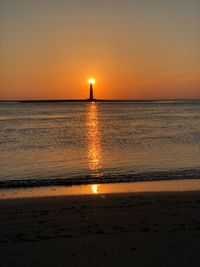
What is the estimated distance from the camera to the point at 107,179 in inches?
643

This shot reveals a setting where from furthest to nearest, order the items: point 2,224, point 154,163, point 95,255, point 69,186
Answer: point 154,163 < point 69,186 < point 2,224 < point 95,255

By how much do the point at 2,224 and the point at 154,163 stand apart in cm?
1305

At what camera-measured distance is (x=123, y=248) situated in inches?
283

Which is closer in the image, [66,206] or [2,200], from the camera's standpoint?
[66,206]

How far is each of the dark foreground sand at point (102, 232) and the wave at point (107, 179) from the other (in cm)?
370

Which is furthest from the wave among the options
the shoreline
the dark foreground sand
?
the dark foreground sand

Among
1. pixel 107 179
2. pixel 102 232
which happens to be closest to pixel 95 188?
pixel 107 179

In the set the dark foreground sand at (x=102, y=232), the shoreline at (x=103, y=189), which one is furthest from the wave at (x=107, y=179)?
the dark foreground sand at (x=102, y=232)

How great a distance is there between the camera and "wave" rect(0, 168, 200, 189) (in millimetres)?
15336

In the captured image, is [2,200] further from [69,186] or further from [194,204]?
[194,204]

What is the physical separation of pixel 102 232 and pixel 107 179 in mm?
8231

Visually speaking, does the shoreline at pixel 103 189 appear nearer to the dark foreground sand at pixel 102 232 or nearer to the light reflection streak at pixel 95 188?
the light reflection streak at pixel 95 188

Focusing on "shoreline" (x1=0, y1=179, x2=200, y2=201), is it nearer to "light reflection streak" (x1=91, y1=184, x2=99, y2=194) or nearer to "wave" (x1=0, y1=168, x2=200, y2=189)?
"light reflection streak" (x1=91, y1=184, x2=99, y2=194)

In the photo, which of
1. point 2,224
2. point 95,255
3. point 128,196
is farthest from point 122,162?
point 95,255
